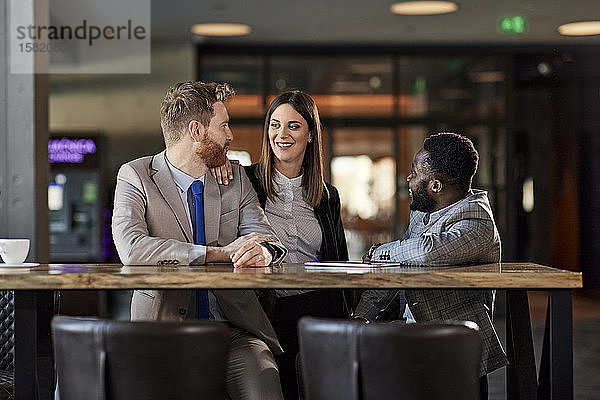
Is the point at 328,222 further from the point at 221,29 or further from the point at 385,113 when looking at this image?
the point at 385,113

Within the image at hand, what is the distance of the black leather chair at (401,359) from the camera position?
2162mm

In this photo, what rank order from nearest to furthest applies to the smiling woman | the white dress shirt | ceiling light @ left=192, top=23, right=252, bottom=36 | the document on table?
the document on table → the white dress shirt → the smiling woman → ceiling light @ left=192, top=23, right=252, bottom=36

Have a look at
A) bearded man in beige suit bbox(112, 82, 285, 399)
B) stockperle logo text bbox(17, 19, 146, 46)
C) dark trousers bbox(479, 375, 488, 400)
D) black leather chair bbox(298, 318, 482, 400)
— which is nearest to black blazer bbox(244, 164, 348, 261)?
bearded man in beige suit bbox(112, 82, 285, 399)

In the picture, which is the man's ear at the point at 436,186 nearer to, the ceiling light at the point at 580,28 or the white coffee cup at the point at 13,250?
the white coffee cup at the point at 13,250

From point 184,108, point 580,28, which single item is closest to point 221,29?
point 580,28

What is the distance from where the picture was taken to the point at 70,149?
30.3 ft

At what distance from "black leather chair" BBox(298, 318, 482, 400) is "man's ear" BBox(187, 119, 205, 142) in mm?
1276

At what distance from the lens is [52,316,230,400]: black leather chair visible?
2203mm

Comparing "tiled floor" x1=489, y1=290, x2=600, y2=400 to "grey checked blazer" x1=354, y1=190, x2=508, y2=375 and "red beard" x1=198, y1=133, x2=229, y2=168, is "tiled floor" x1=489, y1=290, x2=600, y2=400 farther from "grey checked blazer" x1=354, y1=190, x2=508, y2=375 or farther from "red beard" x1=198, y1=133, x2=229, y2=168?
"red beard" x1=198, y1=133, x2=229, y2=168

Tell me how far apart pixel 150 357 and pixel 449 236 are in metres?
1.25

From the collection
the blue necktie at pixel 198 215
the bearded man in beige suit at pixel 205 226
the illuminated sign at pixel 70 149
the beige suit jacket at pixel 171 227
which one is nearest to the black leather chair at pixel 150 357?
the bearded man in beige suit at pixel 205 226

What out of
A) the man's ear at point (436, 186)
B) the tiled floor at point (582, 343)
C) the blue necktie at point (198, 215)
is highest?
the man's ear at point (436, 186)

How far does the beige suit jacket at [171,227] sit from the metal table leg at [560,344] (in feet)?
3.20

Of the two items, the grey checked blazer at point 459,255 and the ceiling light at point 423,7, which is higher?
the ceiling light at point 423,7
